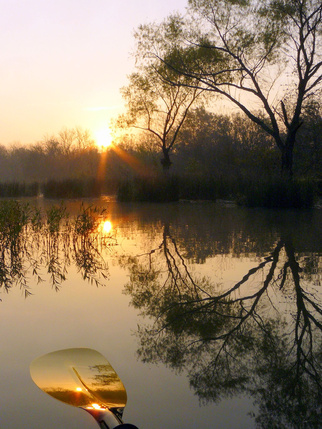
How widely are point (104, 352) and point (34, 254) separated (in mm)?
4469

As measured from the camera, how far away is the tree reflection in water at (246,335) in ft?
9.70

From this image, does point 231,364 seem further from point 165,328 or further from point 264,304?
point 264,304

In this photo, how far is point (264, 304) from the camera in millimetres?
4855

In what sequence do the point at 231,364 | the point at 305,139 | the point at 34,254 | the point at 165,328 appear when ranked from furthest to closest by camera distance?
1. the point at 305,139
2. the point at 34,254
3. the point at 165,328
4. the point at 231,364

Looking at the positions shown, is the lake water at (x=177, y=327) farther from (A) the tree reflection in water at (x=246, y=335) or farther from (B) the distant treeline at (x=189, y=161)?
(B) the distant treeline at (x=189, y=161)

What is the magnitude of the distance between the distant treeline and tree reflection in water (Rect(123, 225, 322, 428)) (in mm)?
11461

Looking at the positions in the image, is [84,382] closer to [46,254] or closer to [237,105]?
[46,254]

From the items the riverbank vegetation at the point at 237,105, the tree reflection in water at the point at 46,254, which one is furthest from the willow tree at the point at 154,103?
the tree reflection in water at the point at 46,254

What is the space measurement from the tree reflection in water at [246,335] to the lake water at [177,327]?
0.01 m

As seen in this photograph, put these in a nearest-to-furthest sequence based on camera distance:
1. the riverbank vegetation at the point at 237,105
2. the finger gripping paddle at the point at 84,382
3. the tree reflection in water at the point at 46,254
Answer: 1. the finger gripping paddle at the point at 84,382
2. the tree reflection in water at the point at 46,254
3. the riverbank vegetation at the point at 237,105

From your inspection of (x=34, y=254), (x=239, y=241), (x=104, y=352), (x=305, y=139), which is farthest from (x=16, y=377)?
(x=305, y=139)

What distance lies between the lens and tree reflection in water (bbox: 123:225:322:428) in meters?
2.96

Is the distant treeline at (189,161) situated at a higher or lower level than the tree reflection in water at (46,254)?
higher

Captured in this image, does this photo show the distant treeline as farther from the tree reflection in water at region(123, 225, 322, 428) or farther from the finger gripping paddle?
the finger gripping paddle
